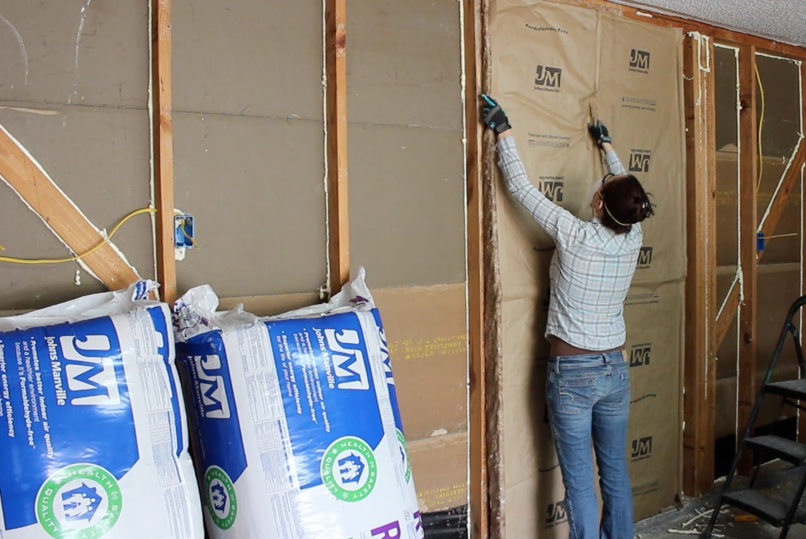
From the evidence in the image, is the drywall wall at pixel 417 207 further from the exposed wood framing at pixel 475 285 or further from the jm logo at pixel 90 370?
the jm logo at pixel 90 370

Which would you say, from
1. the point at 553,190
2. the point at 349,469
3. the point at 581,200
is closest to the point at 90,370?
the point at 349,469

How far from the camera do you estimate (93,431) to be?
1488 mm

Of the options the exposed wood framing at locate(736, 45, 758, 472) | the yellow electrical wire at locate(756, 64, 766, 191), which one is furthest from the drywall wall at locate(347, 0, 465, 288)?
the yellow electrical wire at locate(756, 64, 766, 191)

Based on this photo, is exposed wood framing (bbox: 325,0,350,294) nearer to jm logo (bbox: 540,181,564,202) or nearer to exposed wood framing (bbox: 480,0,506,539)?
exposed wood framing (bbox: 480,0,506,539)

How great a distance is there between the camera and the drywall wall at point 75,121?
1736 millimetres

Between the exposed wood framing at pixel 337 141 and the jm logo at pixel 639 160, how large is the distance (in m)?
1.42

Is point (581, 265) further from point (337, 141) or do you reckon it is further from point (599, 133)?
point (337, 141)

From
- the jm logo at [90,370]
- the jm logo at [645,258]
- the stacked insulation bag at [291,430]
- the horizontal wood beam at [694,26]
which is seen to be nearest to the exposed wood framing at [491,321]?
the horizontal wood beam at [694,26]

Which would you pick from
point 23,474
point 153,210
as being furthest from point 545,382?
point 23,474

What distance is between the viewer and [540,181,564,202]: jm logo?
2645 mm

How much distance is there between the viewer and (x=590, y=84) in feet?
9.11

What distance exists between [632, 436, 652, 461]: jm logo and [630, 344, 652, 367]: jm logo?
14.0 inches

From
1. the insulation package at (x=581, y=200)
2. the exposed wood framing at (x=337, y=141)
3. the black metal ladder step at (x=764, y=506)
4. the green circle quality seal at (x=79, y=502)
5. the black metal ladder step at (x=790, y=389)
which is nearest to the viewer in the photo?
the green circle quality seal at (x=79, y=502)

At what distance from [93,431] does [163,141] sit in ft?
2.71
